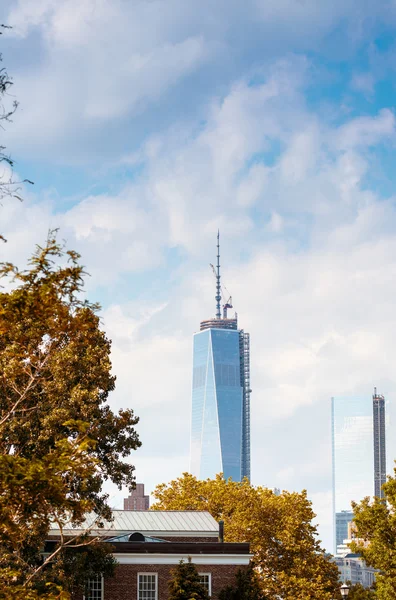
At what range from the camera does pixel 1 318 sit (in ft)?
57.6

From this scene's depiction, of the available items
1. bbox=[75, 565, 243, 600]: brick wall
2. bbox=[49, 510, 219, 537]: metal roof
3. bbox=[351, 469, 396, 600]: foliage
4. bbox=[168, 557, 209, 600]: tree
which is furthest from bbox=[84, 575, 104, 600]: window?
bbox=[351, 469, 396, 600]: foliage

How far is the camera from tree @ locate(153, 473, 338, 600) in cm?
6053

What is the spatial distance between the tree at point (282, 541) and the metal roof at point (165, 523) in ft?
18.3

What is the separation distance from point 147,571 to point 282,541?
1774 centimetres

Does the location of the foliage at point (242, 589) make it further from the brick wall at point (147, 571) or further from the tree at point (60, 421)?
the tree at point (60, 421)

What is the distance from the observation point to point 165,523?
2302 inches

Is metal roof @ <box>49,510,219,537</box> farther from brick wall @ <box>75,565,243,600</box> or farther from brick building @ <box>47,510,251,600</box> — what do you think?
brick wall @ <box>75,565,243,600</box>

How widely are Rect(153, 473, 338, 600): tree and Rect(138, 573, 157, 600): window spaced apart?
12.8 m

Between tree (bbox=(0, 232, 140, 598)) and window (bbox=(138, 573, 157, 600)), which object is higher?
tree (bbox=(0, 232, 140, 598))

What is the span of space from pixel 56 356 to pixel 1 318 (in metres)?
22.6

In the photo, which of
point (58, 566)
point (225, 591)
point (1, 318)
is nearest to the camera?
point (1, 318)

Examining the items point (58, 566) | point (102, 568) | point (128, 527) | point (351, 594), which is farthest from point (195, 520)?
point (58, 566)

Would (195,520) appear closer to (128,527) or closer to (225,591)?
(128,527)

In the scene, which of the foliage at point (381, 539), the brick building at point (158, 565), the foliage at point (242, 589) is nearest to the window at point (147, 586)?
the brick building at point (158, 565)
